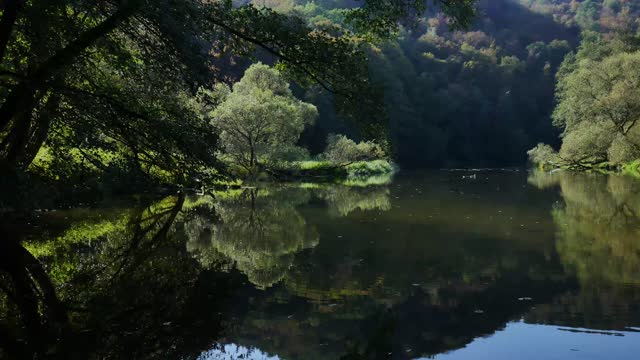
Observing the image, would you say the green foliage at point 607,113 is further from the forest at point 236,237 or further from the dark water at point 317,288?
the dark water at point 317,288

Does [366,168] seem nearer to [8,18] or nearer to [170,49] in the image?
[170,49]

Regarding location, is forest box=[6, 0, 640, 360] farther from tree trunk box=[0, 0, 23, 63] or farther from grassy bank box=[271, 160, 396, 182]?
grassy bank box=[271, 160, 396, 182]

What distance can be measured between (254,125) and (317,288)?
1318 inches

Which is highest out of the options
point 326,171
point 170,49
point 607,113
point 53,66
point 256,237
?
point 607,113

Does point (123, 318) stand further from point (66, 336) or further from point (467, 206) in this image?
point (467, 206)

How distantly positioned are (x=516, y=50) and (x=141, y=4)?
423 ft

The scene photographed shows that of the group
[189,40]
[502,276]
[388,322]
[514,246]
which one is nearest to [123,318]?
[388,322]

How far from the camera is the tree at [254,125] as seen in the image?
42969 mm

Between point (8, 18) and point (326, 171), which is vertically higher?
point (8, 18)

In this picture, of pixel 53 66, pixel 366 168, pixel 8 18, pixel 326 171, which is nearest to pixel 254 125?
pixel 326 171

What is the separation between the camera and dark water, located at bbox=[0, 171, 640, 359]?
8.00 meters

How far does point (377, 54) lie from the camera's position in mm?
90688

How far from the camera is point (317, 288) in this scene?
11.1 m

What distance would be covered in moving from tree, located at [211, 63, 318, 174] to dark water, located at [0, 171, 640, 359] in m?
22.7
